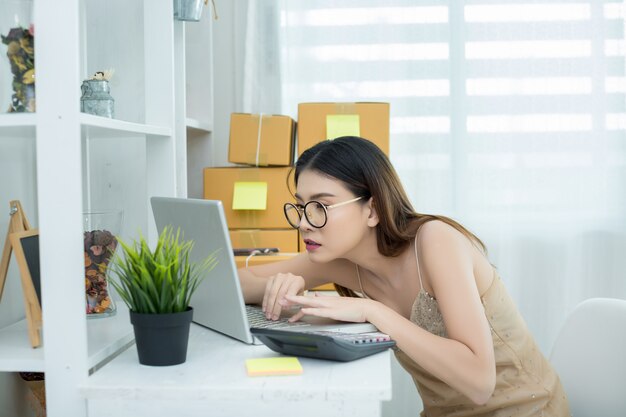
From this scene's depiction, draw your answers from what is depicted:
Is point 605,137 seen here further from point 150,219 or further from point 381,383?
point 381,383

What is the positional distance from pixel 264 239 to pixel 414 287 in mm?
706

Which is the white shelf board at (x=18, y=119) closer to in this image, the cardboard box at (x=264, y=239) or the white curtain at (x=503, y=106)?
the cardboard box at (x=264, y=239)

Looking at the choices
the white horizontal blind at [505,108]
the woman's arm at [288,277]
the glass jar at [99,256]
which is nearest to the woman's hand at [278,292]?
the woman's arm at [288,277]

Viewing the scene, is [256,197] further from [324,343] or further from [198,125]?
[324,343]

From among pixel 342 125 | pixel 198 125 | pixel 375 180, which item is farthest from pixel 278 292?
pixel 198 125

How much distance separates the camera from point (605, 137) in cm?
269

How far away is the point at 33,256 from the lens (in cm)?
134

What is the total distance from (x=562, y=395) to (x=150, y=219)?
38.0 inches

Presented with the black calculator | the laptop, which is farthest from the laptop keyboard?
the black calculator

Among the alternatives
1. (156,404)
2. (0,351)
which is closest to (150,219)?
(0,351)

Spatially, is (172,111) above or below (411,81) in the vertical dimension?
below

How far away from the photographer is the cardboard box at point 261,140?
2.32 meters

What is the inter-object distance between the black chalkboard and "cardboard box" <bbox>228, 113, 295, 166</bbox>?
1.05 m

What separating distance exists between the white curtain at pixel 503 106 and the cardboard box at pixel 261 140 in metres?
0.34
